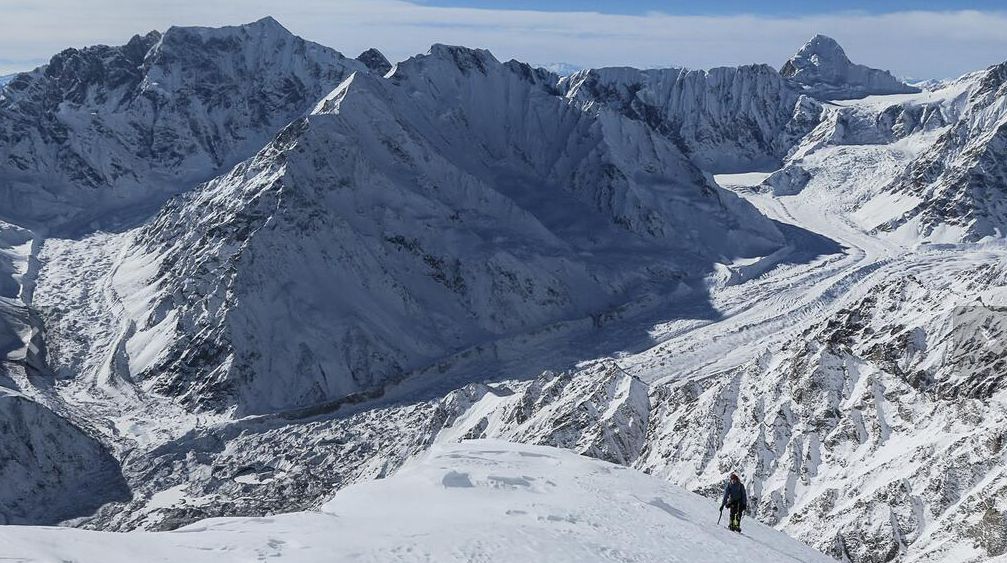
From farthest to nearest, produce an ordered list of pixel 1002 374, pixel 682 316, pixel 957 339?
pixel 682 316 < pixel 957 339 < pixel 1002 374

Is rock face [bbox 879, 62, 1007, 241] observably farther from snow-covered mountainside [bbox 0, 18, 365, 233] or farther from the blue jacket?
the blue jacket

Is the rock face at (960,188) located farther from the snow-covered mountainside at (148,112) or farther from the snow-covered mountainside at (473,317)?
the snow-covered mountainside at (148,112)

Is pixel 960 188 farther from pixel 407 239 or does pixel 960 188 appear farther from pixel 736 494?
pixel 736 494

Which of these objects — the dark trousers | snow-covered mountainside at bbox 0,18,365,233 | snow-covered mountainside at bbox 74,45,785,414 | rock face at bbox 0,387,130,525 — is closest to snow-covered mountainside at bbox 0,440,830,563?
the dark trousers

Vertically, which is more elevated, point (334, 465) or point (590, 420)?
point (590, 420)

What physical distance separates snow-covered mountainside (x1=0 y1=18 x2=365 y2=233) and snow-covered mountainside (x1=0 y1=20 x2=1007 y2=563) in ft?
2.65

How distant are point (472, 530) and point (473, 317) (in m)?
93.4

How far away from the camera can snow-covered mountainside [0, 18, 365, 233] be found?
172 meters

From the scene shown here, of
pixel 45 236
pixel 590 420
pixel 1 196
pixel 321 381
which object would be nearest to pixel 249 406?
pixel 321 381

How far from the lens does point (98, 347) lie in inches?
4370

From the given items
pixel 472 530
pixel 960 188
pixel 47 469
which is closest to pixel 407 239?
pixel 47 469

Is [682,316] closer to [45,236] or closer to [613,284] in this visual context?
[613,284]

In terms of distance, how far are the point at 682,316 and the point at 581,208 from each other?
37.4m

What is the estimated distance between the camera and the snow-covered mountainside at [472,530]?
2266cm
